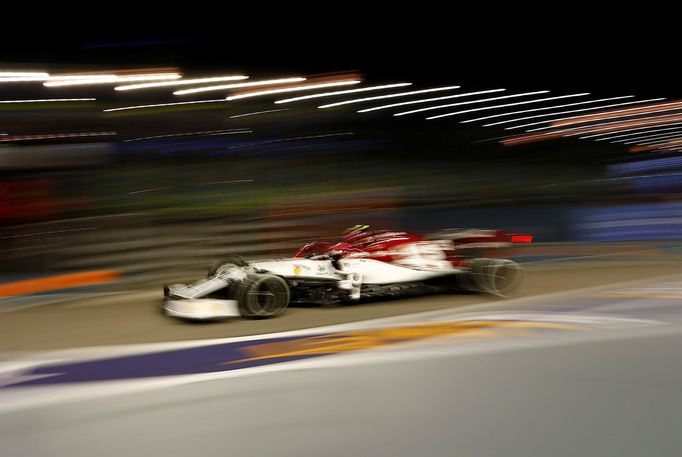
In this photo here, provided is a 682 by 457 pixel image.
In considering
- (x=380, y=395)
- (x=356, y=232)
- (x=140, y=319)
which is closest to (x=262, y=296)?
(x=140, y=319)

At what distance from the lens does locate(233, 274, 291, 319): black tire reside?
6.15 metres

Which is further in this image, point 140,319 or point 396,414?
point 140,319

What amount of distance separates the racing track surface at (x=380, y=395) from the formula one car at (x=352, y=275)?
1.12 feet

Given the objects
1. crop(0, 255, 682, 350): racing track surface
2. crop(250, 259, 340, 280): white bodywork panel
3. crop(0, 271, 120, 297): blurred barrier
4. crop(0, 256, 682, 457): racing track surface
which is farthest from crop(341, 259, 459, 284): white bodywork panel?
crop(0, 271, 120, 297): blurred barrier

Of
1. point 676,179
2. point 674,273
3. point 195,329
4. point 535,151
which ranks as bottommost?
point 195,329

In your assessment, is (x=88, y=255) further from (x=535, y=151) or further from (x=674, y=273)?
(x=535, y=151)

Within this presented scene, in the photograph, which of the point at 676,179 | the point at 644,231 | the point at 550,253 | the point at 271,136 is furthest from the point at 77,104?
the point at 676,179

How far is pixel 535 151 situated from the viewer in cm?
1972

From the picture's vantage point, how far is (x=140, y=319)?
6.58m

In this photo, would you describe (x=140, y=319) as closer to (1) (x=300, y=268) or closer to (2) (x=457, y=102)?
(1) (x=300, y=268)

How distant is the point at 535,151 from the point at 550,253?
7.92m

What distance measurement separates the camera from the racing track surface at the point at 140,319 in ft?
18.9

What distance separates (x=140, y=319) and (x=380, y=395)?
3.51 meters

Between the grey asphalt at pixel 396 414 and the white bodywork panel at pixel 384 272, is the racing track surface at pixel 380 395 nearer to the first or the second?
the grey asphalt at pixel 396 414
